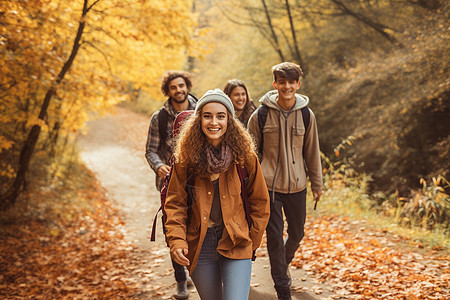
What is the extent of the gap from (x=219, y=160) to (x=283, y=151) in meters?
1.37

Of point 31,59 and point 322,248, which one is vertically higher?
point 31,59

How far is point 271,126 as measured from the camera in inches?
154

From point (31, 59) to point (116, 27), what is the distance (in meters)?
2.25

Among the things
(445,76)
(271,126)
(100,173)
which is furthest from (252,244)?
(100,173)

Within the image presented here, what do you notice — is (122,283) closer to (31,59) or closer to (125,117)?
(31,59)

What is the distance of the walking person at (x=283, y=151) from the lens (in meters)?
3.81

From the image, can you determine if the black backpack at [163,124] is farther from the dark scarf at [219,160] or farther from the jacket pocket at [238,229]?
the jacket pocket at [238,229]

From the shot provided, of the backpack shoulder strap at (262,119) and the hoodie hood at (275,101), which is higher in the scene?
the hoodie hood at (275,101)

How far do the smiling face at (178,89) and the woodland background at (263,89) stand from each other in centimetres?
253

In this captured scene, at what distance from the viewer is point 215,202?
2740mm

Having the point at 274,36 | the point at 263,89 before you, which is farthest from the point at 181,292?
the point at 274,36

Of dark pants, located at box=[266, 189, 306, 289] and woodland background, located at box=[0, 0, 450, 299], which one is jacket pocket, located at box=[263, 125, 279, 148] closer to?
dark pants, located at box=[266, 189, 306, 289]

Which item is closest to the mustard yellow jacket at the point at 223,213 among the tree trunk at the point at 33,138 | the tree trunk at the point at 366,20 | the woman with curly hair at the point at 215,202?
the woman with curly hair at the point at 215,202

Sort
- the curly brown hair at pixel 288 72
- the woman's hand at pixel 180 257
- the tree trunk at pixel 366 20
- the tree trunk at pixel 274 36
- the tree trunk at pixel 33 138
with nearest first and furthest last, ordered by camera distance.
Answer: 1. the woman's hand at pixel 180 257
2. the curly brown hair at pixel 288 72
3. the tree trunk at pixel 33 138
4. the tree trunk at pixel 366 20
5. the tree trunk at pixel 274 36
